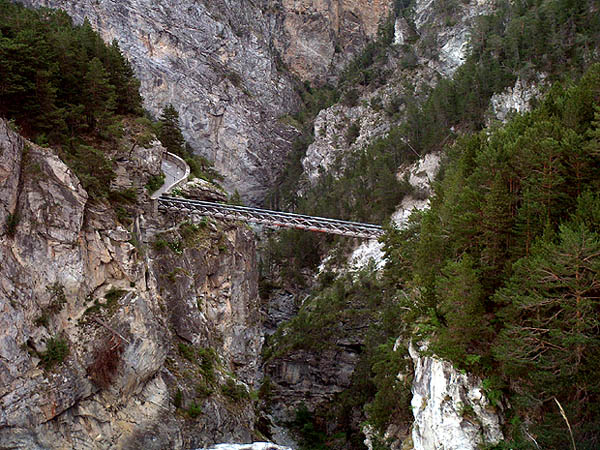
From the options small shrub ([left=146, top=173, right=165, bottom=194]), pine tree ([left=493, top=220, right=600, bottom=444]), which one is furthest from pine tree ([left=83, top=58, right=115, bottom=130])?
pine tree ([left=493, top=220, right=600, bottom=444])

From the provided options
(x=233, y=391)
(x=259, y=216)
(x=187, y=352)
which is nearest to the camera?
(x=187, y=352)

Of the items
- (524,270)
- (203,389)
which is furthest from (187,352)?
(524,270)

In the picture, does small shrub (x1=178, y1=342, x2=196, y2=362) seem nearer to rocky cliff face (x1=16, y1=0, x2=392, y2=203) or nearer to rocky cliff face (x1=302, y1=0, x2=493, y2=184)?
rocky cliff face (x1=302, y1=0, x2=493, y2=184)

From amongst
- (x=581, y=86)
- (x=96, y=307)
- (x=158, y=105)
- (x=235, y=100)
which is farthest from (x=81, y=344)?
(x=235, y=100)

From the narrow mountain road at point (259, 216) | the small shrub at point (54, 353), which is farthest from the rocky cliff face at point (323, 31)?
the small shrub at point (54, 353)

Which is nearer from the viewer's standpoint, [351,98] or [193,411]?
[193,411]

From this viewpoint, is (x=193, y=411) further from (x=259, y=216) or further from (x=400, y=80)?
(x=400, y=80)
